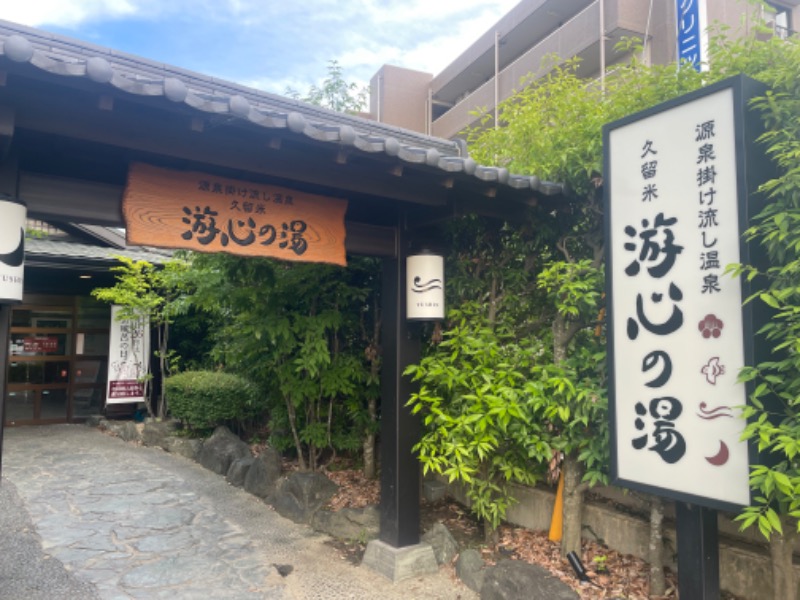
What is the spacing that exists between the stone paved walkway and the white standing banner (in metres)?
3.39

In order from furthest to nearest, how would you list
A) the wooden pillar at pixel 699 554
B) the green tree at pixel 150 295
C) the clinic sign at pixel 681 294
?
the green tree at pixel 150 295
the wooden pillar at pixel 699 554
the clinic sign at pixel 681 294

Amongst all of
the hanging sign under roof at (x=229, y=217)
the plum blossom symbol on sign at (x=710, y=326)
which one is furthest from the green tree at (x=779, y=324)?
the hanging sign under roof at (x=229, y=217)

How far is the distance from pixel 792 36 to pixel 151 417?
43.2ft

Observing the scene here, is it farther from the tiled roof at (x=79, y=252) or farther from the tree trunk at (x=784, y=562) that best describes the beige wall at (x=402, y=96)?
the tree trunk at (x=784, y=562)

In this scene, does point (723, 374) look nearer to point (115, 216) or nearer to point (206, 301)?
point (115, 216)

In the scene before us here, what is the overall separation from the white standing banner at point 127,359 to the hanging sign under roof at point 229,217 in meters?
9.61

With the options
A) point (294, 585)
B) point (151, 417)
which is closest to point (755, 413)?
point (294, 585)

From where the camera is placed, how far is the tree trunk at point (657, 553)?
413 centimetres

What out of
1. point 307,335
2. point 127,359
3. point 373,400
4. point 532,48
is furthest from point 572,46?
point 127,359

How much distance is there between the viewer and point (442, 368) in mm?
4855

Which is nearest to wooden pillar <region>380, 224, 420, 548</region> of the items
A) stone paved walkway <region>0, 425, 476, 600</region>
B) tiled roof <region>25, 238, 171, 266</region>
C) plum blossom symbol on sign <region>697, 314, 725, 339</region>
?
stone paved walkway <region>0, 425, 476, 600</region>

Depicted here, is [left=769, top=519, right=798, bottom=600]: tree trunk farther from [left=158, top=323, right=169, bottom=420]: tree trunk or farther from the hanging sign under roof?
[left=158, top=323, right=169, bottom=420]: tree trunk

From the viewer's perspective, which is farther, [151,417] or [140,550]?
[151,417]

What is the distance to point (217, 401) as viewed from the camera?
10336mm
